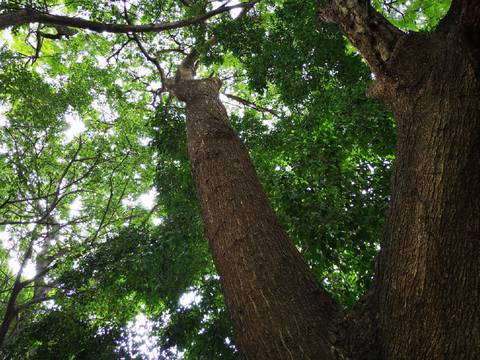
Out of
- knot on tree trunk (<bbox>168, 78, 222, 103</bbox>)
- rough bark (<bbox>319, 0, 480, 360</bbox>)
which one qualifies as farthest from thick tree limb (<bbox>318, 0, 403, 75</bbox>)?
knot on tree trunk (<bbox>168, 78, 222, 103</bbox>)

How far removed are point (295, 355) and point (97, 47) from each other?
11.6m

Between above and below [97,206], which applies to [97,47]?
above

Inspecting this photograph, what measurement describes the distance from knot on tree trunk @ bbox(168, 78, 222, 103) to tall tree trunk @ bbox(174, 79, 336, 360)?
6.95 feet

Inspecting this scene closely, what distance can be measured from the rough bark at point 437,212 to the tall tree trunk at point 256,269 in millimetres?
419

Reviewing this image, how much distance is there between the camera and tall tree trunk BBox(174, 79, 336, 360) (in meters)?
1.87

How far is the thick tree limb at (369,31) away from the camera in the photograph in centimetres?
233

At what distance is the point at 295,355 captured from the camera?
1.76 metres

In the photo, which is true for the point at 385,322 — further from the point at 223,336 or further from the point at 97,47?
the point at 97,47

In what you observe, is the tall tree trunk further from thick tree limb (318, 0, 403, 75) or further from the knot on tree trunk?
the knot on tree trunk

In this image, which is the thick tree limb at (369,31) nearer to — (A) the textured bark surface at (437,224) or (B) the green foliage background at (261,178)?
(A) the textured bark surface at (437,224)

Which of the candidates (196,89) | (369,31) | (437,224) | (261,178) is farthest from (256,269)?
(196,89)

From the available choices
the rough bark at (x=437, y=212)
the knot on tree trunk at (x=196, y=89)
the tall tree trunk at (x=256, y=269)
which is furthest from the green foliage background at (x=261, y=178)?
the rough bark at (x=437, y=212)

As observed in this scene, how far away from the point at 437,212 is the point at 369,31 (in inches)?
64.3

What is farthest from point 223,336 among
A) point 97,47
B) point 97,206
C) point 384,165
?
point 97,47
